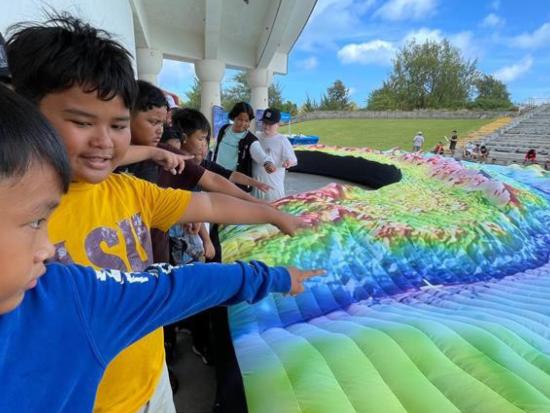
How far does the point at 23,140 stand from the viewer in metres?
0.48

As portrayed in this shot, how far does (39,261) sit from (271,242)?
1985 mm

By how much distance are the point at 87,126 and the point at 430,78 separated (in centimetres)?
4164

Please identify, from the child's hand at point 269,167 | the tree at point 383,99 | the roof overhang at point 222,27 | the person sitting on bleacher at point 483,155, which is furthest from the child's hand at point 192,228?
the tree at point 383,99

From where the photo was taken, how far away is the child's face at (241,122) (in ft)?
10.8

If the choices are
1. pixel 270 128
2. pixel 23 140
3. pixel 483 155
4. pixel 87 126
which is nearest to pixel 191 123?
pixel 270 128

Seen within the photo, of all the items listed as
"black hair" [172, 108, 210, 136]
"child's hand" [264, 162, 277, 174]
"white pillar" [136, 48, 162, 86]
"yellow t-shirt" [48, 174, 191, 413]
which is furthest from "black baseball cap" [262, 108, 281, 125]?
"white pillar" [136, 48, 162, 86]

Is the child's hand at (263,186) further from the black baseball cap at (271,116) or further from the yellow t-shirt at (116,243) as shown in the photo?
the black baseball cap at (271,116)

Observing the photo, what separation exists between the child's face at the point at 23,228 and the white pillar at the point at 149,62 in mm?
12265

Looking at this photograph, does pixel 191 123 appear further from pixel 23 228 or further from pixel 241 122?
pixel 23 228

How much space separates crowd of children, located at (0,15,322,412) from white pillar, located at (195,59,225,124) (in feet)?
40.3

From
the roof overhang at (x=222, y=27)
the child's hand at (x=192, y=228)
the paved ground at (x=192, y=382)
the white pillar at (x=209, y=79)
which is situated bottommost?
the paved ground at (x=192, y=382)

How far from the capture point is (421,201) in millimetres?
3867

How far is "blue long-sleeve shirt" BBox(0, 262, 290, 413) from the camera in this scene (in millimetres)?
517

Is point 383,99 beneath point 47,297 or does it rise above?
above
